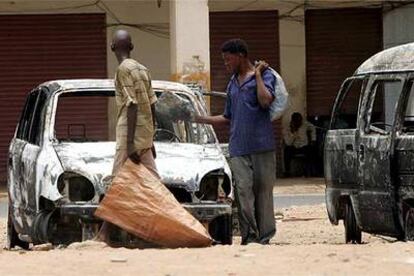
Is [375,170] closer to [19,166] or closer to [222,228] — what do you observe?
[222,228]

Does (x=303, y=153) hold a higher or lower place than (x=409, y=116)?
lower

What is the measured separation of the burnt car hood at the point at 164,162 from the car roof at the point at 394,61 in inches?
72.5

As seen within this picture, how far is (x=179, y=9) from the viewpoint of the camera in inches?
797

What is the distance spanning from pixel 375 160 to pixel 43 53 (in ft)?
47.5

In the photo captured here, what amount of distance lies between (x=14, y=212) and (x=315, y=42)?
14.6 metres

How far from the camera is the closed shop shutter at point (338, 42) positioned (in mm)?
24406

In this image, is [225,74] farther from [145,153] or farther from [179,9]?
[145,153]

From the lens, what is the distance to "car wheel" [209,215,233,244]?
960cm

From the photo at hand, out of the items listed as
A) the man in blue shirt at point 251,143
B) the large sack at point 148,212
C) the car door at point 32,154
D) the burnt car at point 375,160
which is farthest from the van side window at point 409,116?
the car door at point 32,154

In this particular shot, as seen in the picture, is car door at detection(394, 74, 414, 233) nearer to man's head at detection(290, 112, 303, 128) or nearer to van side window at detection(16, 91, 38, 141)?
van side window at detection(16, 91, 38, 141)

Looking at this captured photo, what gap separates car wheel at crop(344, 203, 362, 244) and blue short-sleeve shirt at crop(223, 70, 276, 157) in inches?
72.7

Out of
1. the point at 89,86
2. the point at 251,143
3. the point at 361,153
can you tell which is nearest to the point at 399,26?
the point at 361,153

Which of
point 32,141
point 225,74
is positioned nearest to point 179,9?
point 225,74

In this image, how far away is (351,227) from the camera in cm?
1125
